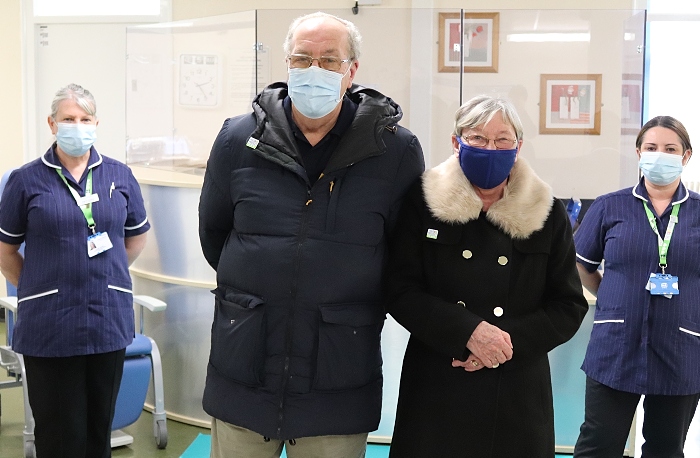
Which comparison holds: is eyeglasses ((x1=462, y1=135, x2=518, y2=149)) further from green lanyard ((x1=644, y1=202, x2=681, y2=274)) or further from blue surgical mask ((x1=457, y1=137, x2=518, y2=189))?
green lanyard ((x1=644, y1=202, x2=681, y2=274))

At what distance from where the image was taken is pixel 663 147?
2934mm

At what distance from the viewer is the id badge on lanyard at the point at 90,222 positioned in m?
2.91

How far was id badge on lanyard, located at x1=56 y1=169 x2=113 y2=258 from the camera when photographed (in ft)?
9.54

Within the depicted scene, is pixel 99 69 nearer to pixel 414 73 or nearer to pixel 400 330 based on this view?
pixel 414 73

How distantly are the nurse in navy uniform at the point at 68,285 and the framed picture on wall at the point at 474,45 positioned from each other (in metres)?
1.80

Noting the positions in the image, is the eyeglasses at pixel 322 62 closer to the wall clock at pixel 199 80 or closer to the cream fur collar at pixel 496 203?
the cream fur collar at pixel 496 203

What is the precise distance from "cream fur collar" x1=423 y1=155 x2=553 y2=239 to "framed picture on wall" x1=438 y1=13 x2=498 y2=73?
2.13 m

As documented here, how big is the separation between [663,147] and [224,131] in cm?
164

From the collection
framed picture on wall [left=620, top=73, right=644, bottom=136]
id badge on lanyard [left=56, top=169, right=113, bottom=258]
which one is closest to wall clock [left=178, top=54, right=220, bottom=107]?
id badge on lanyard [left=56, top=169, right=113, bottom=258]

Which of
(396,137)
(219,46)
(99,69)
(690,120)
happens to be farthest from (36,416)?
(690,120)

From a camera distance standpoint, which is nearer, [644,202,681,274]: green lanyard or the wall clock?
[644,202,681,274]: green lanyard

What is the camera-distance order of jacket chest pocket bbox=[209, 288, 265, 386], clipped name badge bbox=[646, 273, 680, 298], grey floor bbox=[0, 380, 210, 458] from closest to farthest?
jacket chest pocket bbox=[209, 288, 265, 386] → clipped name badge bbox=[646, 273, 680, 298] → grey floor bbox=[0, 380, 210, 458]

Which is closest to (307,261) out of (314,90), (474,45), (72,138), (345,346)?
(345,346)

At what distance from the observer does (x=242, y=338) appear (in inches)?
75.8
